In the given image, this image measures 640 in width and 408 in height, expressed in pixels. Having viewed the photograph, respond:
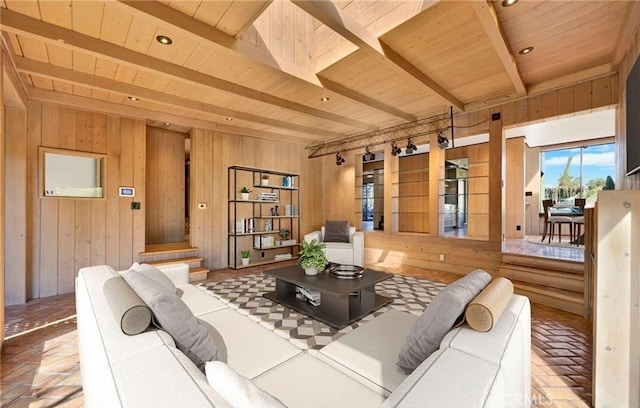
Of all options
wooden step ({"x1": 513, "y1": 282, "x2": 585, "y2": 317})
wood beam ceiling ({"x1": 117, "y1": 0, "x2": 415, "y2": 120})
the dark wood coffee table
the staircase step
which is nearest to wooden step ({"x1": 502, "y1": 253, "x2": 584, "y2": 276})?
wooden step ({"x1": 513, "y1": 282, "x2": 585, "y2": 317})

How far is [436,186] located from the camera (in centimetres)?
482

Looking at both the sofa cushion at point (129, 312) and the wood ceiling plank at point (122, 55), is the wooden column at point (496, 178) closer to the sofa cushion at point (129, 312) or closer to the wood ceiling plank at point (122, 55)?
the wood ceiling plank at point (122, 55)

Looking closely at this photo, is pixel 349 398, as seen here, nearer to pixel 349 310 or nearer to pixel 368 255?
pixel 349 310

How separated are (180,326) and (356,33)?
251cm

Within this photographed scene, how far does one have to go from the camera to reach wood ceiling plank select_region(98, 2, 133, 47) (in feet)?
7.17

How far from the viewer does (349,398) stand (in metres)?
1.12

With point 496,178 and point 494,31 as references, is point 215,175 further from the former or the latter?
point 496,178

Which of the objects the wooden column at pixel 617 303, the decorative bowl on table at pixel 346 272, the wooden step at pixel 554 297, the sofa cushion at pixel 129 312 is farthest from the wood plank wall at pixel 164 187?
the wooden column at pixel 617 303

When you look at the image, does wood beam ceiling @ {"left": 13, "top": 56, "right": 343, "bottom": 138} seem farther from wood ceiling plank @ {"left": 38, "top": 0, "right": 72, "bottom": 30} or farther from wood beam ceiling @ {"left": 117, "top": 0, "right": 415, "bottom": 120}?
wood beam ceiling @ {"left": 117, "top": 0, "right": 415, "bottom": 120}

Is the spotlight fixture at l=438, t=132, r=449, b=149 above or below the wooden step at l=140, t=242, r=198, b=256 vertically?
above

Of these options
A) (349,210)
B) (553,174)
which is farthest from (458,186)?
(553,174)

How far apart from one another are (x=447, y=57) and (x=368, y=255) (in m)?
4.05

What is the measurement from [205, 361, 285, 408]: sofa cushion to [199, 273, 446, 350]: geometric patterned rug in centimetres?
108

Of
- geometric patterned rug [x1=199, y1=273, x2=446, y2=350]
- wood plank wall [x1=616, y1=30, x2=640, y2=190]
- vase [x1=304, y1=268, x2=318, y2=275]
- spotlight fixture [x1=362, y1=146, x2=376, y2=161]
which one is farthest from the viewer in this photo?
spotlight fixture [x1=362, y1=146, x2=376, y2=161]
